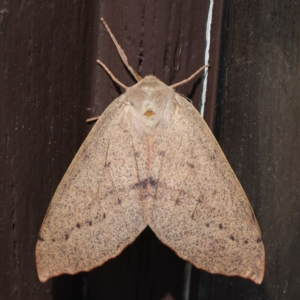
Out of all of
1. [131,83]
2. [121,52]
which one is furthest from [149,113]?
[121,52]

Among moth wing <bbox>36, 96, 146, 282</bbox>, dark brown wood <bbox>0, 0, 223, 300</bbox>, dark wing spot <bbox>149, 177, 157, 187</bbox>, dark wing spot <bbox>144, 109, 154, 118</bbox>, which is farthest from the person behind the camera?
dark wing spot <bbox>144, 109, 154, 118</bbox>

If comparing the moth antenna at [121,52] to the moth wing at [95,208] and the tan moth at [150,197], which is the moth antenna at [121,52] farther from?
the moth wing at [95,208]

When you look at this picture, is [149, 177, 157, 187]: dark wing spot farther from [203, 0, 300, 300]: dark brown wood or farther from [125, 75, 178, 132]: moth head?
[203, 0, 300, 300]: dark brown wood

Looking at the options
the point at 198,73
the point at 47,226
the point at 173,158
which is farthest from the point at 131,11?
the point at 47,226

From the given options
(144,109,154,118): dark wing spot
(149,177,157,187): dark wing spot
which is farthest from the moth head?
(149,177,157,187): dark wing spot

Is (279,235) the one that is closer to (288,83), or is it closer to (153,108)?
(288,83)

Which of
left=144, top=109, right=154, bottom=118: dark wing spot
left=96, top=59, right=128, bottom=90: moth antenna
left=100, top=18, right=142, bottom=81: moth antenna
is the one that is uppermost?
left=100, top=18, right=142, bottom=81: moth antenna

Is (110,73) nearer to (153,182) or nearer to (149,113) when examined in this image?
(149,113)
